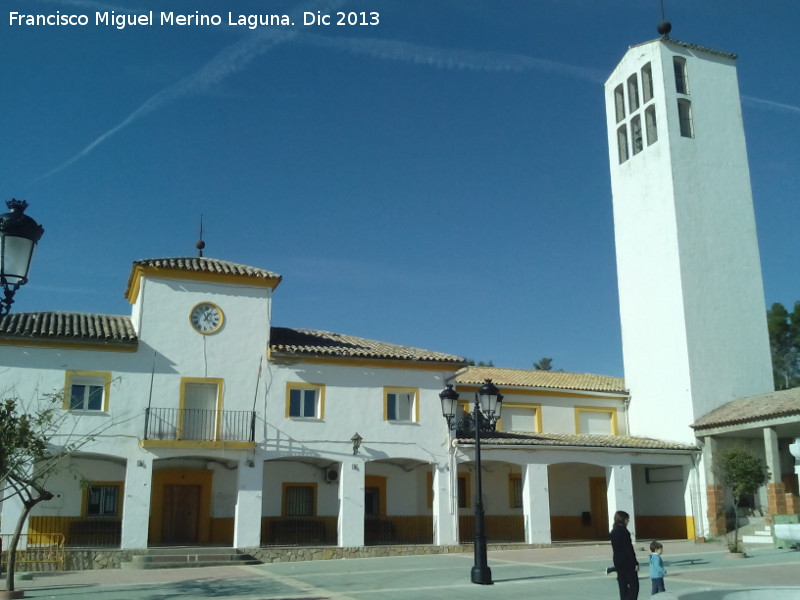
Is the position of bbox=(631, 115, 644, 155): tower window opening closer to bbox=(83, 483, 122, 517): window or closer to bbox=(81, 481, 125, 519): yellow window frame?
bbox=(81, 481, 125, 519): yellow window frame

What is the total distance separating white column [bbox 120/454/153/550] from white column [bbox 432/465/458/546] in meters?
8.50

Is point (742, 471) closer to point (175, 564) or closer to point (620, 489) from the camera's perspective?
point (620, 489)

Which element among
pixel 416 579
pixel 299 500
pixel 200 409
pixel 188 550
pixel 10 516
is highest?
pixel 200 409

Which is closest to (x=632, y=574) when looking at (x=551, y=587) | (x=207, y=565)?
(x=551, y=587)

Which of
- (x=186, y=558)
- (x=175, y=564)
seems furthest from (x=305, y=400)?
(x=175, y=564)

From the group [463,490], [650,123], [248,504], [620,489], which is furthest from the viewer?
[650,123]

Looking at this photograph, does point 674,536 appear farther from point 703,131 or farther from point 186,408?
point 186,408

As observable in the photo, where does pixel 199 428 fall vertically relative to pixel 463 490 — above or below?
above

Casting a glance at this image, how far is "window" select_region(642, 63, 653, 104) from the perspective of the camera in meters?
31.9

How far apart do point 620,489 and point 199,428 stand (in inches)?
548

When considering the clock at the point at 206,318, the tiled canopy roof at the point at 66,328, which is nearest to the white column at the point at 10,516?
the tiled canopy roof at the point at 66,328

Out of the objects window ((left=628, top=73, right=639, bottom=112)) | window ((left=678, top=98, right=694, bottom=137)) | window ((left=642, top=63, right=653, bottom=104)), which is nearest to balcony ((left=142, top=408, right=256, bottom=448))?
window ((left=678, top=98, right=694, bottom=137))

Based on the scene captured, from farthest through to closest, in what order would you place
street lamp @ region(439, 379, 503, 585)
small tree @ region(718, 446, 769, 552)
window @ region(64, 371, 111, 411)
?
small tree @ region(718, 446, 769, 552)
window @ region(64, 371, 111, 411)
street lamp @ region(439, 379, 503, 585)

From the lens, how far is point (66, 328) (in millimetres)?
22531
